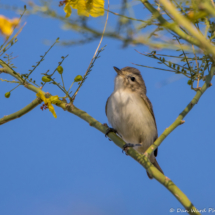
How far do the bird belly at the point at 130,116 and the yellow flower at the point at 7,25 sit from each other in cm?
237

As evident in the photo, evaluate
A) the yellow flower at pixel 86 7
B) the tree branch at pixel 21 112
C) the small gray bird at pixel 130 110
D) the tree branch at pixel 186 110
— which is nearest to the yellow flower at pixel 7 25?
the yellow flower at pixel 86 7

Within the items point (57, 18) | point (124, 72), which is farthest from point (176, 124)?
point (124, 72)

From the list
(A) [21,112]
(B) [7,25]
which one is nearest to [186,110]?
(A) [21,112]

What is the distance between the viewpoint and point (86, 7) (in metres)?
2.06

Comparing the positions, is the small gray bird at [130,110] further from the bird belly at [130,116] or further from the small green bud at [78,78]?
the small green bud at [78,78]

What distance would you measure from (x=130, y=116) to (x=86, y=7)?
2.40 meters

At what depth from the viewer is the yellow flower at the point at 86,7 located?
1.98m

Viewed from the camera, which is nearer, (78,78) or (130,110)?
(78,78)

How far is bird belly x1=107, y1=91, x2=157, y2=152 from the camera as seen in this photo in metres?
4.25

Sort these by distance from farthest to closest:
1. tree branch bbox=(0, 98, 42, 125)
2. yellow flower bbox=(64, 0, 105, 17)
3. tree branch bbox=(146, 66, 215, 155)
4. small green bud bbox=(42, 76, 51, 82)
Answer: tree branch bbox=(0, 98, 42, 125) < tree branch bbox=(146, 66, 215, 155) < small green bud bbox=(42, 76, 51, 82) < yellow flower bbox=(64, 0, 105, 17)

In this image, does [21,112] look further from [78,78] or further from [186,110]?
[186,110]

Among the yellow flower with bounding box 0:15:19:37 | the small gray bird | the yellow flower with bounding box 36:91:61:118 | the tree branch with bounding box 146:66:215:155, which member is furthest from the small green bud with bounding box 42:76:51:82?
the small gray bird

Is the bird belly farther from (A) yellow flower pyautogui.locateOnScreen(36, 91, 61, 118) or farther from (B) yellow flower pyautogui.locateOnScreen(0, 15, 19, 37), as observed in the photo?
(B) yellow flower pyautogui.locateOnScreen(0, 15, 19, 37)

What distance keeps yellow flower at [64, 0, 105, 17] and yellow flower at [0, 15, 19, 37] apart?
38 centimetres
